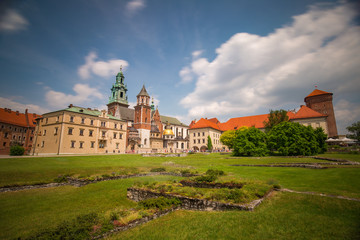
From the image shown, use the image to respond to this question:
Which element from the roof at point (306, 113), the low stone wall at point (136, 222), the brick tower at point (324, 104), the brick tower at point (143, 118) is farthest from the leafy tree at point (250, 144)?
the brick tower at point (324, 104)

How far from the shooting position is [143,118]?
70125 mm

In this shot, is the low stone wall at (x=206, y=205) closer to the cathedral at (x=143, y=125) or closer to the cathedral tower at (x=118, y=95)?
the cathedral at (x=143, y=125)

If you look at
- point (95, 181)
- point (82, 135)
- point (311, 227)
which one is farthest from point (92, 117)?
point (311, 227)

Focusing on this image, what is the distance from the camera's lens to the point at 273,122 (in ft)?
181

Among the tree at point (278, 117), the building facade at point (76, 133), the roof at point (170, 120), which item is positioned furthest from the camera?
the roof at point (170, 120)

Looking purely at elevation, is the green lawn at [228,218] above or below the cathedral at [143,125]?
below

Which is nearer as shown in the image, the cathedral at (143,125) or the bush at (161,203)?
the bush at (161,203)

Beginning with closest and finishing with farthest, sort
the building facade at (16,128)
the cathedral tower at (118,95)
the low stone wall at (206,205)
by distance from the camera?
1. the low stone wall at (206,205)
2. the building facade at (16,128)
3. the cathedral tower at (118,95)

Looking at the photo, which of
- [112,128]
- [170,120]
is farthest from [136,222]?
[170,120]

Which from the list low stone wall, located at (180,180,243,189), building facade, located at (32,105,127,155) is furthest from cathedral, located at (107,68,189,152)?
low stone wall, located at (180,180,243,189)

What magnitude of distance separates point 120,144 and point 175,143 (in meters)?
31.6

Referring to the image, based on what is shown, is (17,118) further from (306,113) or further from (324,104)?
(324,104)

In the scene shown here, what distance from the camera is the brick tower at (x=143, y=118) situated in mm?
69062

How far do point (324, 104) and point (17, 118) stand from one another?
11129 centimetres
